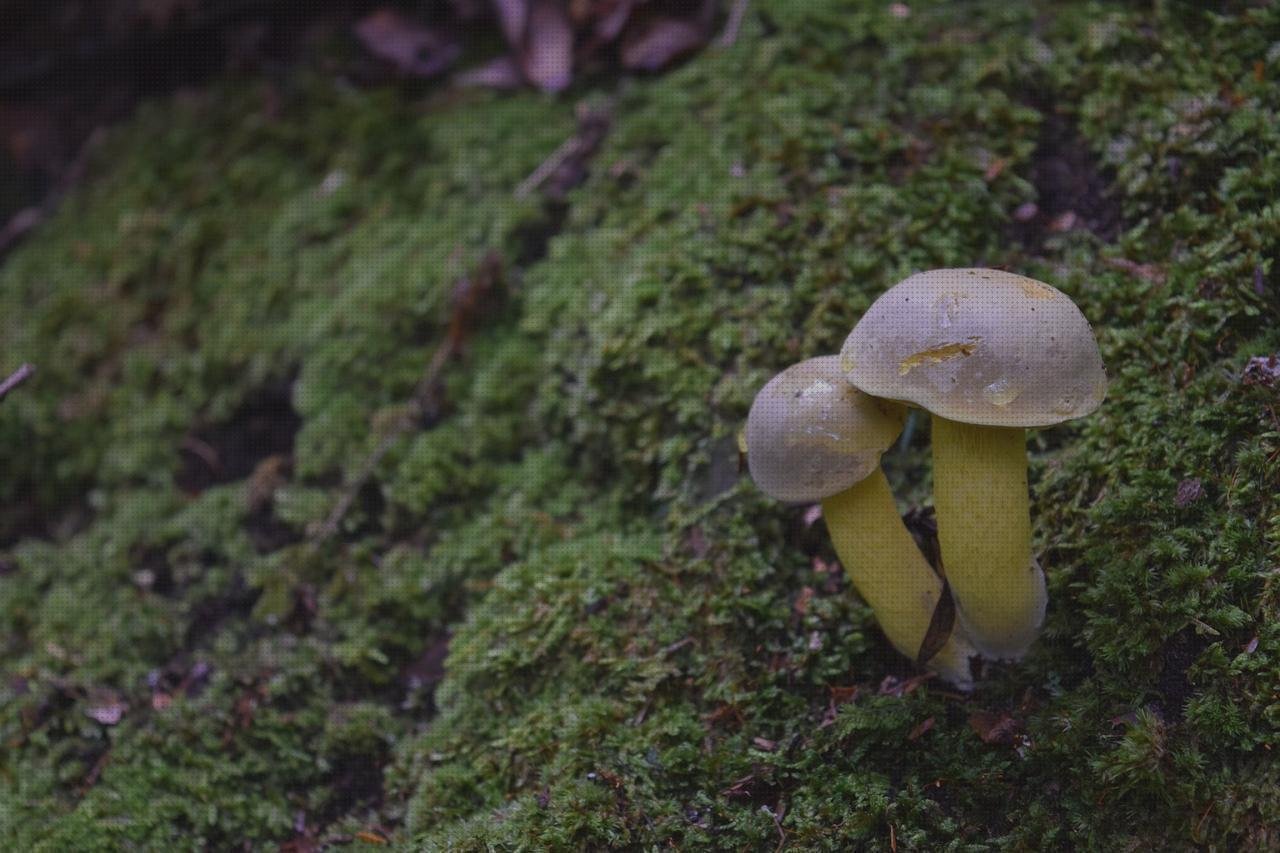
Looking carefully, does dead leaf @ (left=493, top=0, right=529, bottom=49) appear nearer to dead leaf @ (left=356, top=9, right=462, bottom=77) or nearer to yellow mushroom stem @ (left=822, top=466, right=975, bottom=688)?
dead leaf @ (left=356, top=9, right=462, bottom=77)

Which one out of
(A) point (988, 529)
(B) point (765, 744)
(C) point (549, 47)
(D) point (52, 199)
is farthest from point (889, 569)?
(D) point (52, 199)

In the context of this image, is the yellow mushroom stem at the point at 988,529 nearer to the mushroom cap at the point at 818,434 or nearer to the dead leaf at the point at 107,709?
the mushroom cap at the point at 818,434

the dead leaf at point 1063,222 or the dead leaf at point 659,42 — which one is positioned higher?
the dead leaf at point 659,42

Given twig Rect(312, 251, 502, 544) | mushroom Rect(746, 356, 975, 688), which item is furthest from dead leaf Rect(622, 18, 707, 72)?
mushroom Rect(746, 356, 975, 688)

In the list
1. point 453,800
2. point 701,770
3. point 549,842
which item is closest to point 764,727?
point 701,770

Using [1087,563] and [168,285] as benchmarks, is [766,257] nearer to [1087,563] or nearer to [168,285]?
[1087,563]

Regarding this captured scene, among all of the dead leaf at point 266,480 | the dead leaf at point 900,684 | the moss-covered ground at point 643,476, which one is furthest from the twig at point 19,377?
the dead leaf at point 900,684

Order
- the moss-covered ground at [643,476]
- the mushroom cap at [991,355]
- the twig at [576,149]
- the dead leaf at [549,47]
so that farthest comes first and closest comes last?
the dead leaf at [549,47] < the twig at [576,149] < the moss-covered ground at [643,476] < the mushroom cap at [991,355]
